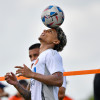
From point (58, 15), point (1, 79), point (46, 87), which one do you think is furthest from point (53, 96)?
point (1, 79)

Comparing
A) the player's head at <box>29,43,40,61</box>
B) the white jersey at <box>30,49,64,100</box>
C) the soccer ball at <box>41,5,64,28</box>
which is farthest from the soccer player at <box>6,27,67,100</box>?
the player's head at <box>29,43,40,61</box>

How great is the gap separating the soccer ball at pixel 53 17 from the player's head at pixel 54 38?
108 mm

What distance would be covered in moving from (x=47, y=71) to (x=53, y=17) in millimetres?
1021

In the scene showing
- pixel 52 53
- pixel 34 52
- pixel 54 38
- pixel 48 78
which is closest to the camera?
pixel 48 78

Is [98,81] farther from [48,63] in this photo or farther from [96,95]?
[48,63]

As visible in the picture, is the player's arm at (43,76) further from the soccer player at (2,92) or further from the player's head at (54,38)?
the soccer player at (2,92)

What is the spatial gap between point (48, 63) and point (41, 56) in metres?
0.22

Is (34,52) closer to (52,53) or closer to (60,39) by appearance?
(60,39)

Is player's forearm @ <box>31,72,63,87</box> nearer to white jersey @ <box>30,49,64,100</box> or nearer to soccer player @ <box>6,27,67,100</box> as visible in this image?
soccer player @ <box>6,27,67,100</box>

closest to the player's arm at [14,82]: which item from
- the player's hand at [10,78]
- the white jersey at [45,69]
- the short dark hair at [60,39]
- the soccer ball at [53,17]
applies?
the player's hand at [10,78]

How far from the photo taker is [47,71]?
663 centimetres

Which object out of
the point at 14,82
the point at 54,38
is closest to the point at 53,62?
the point at 54,38

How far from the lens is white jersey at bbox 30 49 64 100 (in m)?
6.51

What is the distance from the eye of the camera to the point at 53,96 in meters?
6.55
